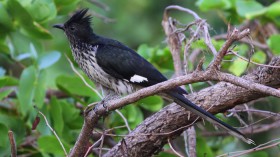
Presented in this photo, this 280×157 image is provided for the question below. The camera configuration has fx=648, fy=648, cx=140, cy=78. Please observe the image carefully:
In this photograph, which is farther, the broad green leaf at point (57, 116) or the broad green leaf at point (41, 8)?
the broad green leaf at point (41, 8)

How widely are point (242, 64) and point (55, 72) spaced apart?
2.81 m

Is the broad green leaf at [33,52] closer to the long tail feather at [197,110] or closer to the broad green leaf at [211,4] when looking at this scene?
the broad green leaf at [211,4]

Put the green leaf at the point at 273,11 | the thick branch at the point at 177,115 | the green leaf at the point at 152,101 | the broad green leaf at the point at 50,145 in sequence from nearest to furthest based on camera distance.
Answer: the thick branch at the point at 177,115
the broad green leaf at the point at 50,145
the green leaf at the point at 152,101
the green leaf at the point at 273,11

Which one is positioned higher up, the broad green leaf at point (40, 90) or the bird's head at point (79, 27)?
the bird's head at point (79, 27)

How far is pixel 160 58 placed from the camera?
5301 mm

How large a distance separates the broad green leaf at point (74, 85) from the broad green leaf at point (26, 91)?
210 millimetres

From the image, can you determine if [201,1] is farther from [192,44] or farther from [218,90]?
[218,90]

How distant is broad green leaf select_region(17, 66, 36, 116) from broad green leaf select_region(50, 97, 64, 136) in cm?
18

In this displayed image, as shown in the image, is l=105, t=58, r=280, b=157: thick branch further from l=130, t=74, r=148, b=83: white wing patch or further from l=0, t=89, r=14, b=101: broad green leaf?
l=0, t=89, r=14, b=101: broad green leaf

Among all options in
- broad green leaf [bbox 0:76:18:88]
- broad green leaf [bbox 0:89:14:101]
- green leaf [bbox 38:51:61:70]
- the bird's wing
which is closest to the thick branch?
the bird's wing

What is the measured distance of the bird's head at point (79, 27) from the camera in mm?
4621

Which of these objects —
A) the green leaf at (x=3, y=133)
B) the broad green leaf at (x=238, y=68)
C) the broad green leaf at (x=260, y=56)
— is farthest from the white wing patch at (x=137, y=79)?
the broad green leaf at (x=260, y=56)

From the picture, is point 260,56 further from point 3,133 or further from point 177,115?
point 3,133

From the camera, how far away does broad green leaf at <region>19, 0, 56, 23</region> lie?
5031mm
